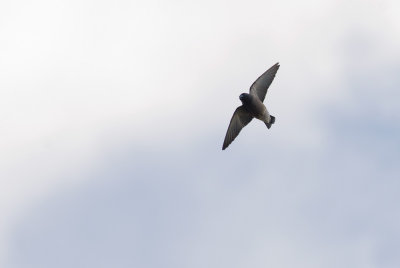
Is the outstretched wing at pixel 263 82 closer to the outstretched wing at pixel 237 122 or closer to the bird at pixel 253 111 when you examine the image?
the bird at pixel 253 111

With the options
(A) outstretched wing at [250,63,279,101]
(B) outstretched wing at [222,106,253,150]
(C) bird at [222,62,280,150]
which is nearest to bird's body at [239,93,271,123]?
(C) bird at [222,62,280,150]

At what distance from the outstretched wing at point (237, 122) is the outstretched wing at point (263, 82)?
1.11m

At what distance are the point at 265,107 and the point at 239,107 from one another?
1368 millimetres

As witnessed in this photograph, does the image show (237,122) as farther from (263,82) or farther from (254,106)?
(263,82)

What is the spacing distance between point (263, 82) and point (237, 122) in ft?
8.13

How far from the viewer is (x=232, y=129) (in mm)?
63344

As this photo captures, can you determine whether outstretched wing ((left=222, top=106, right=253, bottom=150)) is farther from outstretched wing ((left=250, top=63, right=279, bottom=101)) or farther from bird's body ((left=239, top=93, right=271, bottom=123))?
outstretched wing ((left=250, top=63, right=279, bottom=101))

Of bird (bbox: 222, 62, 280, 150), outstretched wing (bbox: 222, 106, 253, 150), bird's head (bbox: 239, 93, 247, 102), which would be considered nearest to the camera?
bird's head (bbox: 239, 93, 247, 102)

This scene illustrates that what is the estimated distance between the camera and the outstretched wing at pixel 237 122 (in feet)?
208

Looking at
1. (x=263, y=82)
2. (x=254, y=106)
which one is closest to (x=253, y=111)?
(x=254, y=106)

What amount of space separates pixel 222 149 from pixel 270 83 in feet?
14.9

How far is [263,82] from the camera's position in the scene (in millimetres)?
63469

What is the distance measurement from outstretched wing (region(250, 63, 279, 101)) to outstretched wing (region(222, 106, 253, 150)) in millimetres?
1109

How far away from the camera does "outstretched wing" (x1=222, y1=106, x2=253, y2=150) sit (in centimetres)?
6325
